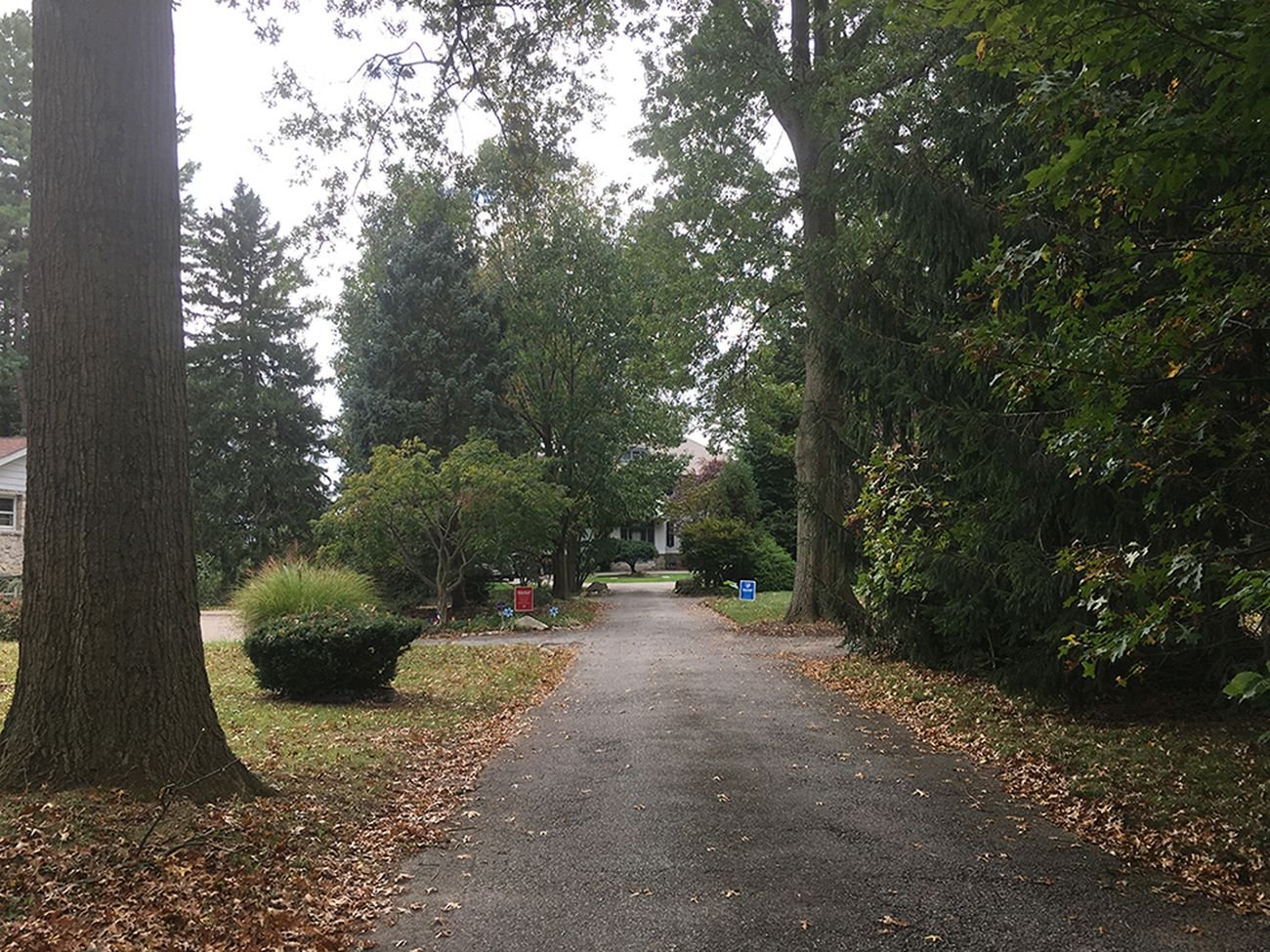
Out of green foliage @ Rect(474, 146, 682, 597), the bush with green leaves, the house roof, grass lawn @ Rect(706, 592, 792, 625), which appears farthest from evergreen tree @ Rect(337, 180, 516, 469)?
the bush with green leaves

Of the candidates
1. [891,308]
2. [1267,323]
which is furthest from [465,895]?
[891,308]

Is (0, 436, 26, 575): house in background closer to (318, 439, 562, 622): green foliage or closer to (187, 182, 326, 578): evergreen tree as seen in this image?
(187, 182, 326, 578): evergreen tree

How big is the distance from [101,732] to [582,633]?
1446 cm

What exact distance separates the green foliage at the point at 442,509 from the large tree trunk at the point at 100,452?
13.3 m

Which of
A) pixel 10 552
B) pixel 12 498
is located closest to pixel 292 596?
pixel 10 552

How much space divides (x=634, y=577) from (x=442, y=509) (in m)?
30.2

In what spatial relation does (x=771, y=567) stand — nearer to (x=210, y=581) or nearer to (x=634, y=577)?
(x=634, y=577)

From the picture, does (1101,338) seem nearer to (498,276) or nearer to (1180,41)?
(1180,41)

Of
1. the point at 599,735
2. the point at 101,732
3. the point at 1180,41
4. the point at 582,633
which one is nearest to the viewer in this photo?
the point at 1180,41

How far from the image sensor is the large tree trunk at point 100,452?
5.00 m

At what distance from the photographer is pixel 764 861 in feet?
16.1

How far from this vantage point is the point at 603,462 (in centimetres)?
2844

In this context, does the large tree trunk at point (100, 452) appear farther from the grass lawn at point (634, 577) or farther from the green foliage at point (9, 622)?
the grass lawn at point (634, 577)

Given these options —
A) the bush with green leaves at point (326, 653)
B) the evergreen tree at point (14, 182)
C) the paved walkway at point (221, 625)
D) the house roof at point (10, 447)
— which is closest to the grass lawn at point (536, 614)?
the paved walkway at point (221, 625)
